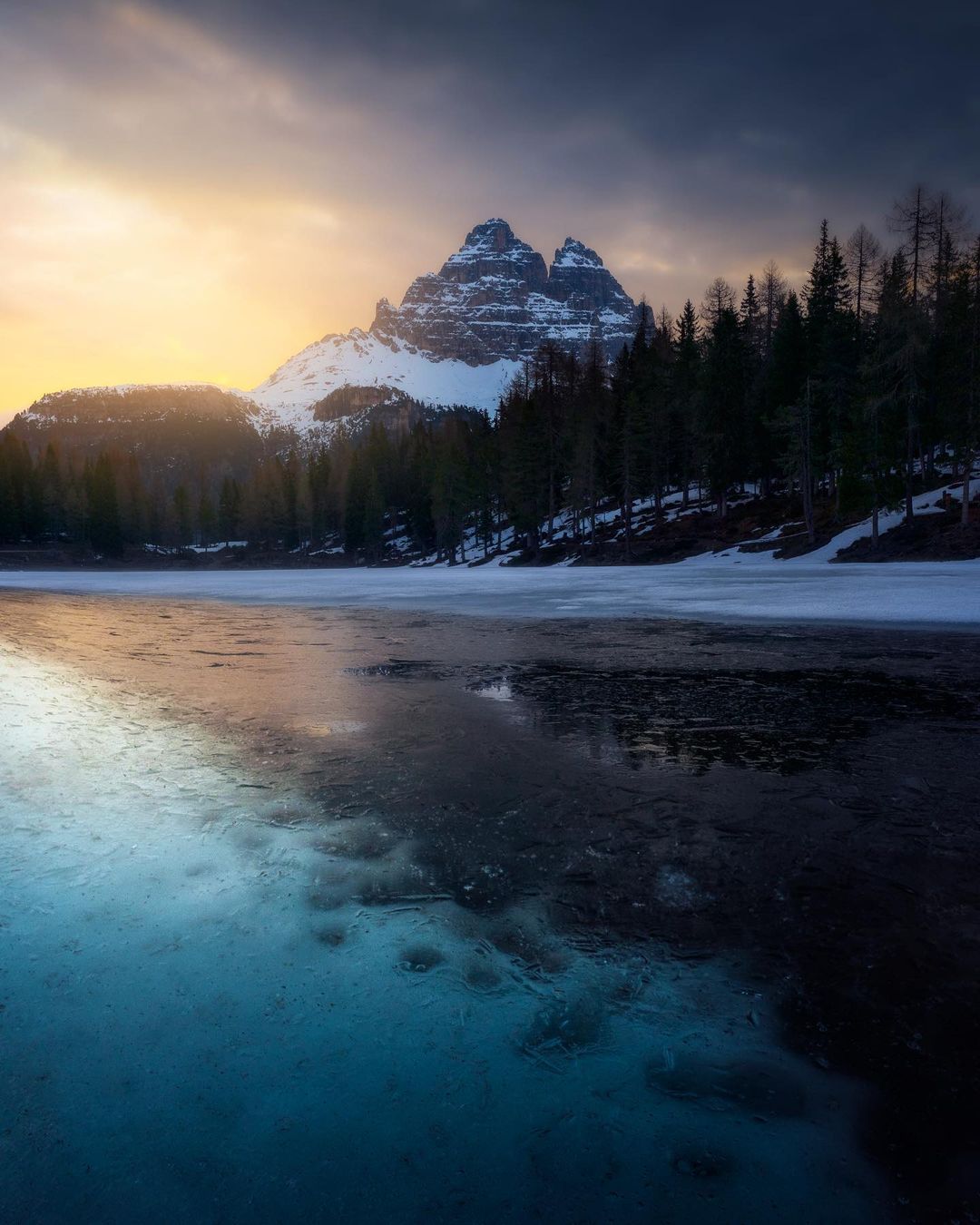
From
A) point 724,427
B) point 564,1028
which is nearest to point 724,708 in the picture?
point 564,1028

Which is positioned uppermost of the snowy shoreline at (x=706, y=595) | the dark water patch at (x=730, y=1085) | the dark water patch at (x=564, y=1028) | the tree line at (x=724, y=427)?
the tree line at (x=724, y=427)

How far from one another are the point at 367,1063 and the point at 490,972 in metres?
0.65

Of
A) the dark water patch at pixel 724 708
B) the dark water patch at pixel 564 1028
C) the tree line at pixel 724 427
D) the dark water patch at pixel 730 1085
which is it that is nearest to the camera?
the dark water patch at pixel 730 1085

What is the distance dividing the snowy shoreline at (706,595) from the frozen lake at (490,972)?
9981mm

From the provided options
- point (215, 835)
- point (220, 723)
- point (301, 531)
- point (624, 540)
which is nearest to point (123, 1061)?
point (215, 835)

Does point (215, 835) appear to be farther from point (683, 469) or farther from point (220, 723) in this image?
point (683, 469)

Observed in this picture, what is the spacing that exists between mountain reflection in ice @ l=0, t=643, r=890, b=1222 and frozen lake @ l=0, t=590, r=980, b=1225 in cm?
1

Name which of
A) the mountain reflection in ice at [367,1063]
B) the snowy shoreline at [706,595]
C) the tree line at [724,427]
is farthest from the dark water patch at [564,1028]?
the tree line at [724,427]

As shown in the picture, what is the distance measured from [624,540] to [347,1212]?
48319mm

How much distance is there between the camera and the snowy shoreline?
15.7 meters

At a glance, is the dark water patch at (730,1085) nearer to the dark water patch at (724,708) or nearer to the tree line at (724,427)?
the dark water patch at (724,708)

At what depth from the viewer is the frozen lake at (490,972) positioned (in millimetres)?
1983

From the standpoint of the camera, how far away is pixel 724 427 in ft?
156

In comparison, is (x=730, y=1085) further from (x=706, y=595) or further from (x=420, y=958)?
(x=706, y=595)
